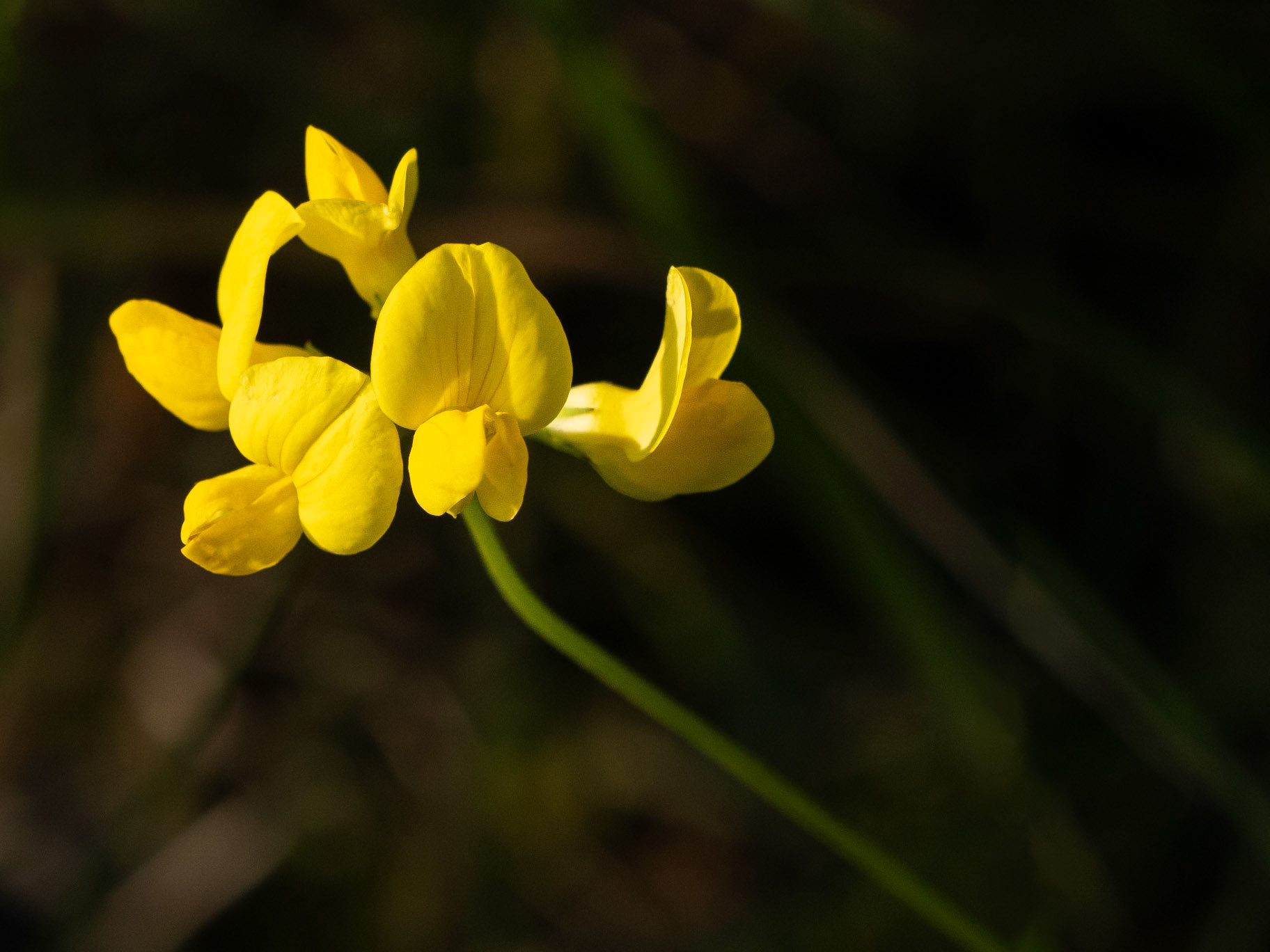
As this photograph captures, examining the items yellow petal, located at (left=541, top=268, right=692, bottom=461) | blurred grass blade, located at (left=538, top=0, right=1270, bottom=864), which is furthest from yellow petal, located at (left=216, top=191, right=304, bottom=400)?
blurred grass blade, located at (left=538, top=0, right=1270, bottom=864)

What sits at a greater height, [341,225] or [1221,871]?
[341,225]

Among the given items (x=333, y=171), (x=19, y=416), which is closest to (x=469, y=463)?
(x=333, y=171)

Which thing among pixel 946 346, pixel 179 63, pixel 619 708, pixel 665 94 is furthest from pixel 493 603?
pixel 179 63

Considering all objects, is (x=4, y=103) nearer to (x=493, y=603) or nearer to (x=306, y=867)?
(x=493, y=603)

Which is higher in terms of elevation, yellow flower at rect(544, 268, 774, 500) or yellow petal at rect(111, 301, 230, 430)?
yellow flower at rect(544, 268, 774, 500)

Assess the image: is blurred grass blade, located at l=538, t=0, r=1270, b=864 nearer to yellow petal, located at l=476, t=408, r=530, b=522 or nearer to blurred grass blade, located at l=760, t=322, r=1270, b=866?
blurred grass blade, located at l=760, t=322, r=1270, b=866
